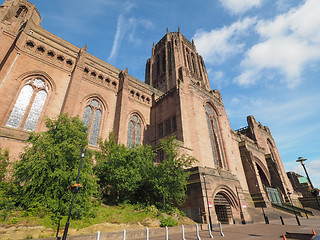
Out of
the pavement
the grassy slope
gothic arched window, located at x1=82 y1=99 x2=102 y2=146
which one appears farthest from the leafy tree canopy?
gothic arched window, located at x1=82 y1=99 x2=102 y2=146

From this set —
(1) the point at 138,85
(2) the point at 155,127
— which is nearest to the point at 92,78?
(1) the point at 138,85

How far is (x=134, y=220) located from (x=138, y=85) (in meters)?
25.5

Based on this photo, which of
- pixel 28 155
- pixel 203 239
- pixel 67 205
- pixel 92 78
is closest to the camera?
pixel 203 239

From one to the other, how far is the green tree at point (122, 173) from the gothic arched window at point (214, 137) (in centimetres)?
1377

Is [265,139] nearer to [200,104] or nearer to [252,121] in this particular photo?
[252,121]

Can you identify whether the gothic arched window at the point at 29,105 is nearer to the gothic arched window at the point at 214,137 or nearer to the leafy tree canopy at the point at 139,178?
the leafy tree canopy at the point at 139,178

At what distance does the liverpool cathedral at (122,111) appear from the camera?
1802 centimetres

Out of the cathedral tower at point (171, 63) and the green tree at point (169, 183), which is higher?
the cathedral tower at point (171, 63)

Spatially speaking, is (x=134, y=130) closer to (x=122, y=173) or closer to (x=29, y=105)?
(x=122, y=173)

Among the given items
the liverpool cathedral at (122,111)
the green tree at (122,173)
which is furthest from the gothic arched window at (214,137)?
the green tree at (122,173)

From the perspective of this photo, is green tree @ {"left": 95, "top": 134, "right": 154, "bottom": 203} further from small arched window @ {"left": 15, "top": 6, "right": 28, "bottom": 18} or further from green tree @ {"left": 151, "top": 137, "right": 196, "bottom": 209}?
small arched window @ {"left": 15, "top": 6, "right": 28, "bottom": 18}

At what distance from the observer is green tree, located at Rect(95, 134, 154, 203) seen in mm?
15703

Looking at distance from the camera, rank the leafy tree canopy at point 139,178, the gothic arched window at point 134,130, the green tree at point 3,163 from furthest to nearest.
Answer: the gothic arched window at point 134,130
the leafy tree canopy at point 139,178
the green tree at point 3,163

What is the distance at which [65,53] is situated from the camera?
25281mm
